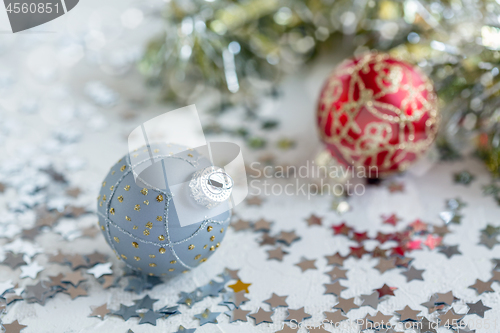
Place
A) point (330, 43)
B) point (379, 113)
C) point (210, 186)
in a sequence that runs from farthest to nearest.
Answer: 1. point (330, 43)
2. point (379, 113)
3. point (210, 186)

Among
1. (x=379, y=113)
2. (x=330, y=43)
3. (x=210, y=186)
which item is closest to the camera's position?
(x=210, y=186)

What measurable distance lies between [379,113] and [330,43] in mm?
609

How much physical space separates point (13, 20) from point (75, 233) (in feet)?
2.37

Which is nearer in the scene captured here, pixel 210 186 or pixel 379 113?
pixel 210 186

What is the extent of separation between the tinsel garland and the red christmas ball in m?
0.17

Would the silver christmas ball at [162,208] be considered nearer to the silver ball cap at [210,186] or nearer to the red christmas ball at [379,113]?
the silver ball cap at [210,186]

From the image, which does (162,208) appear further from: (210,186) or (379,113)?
(379,113)

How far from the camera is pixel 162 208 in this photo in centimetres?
86

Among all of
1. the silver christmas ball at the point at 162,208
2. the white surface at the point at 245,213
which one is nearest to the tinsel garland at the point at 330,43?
the white surface at the point at 245,213

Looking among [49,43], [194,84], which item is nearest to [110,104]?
[194,84]

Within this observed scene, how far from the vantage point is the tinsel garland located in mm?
1244

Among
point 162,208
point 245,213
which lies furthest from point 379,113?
point 162,208

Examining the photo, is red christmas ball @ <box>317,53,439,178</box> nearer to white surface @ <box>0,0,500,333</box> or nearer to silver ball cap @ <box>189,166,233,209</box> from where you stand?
white surface @ <box>0,0,500,333</box>

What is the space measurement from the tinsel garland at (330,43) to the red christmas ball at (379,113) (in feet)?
0.55
